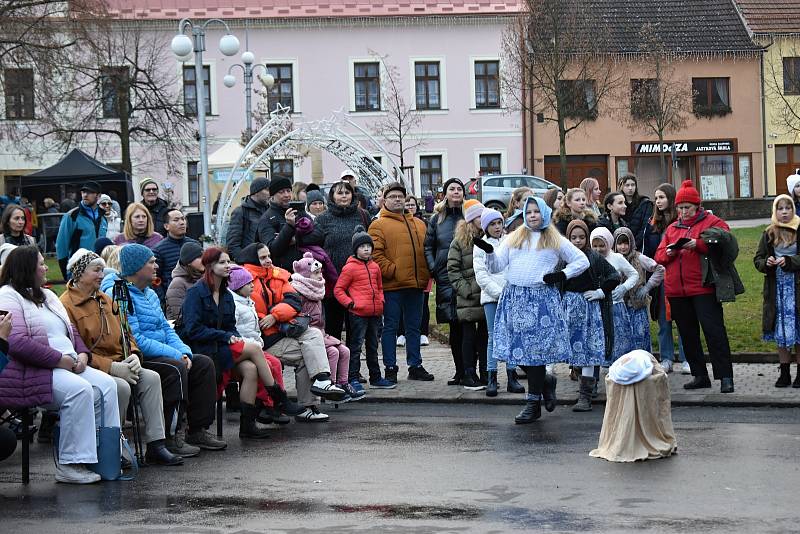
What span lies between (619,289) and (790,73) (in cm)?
4372

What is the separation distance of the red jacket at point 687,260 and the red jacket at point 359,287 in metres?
2.92

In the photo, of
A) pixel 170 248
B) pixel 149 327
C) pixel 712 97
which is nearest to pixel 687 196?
pixel 170 248

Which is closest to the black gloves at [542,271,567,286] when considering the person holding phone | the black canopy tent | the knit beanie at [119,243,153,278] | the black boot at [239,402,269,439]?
the person holding phone

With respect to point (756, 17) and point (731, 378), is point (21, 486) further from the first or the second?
point (756, 17)

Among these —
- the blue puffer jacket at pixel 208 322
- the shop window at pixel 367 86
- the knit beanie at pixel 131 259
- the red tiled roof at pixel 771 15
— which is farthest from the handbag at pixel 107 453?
the red tiled roof at pixel 771 15

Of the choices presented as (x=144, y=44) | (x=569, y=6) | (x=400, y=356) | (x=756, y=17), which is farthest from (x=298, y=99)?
(x=400, y=356)

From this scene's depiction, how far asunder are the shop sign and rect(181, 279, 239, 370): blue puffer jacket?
44597mm

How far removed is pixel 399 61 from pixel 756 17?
48.3 feet

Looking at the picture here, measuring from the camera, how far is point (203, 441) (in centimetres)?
1088

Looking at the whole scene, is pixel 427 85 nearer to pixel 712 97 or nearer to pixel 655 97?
pixel 655 97

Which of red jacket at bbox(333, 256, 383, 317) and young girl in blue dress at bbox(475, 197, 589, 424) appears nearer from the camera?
young girl in blue dress at bbox(475, 197, 589, 424)

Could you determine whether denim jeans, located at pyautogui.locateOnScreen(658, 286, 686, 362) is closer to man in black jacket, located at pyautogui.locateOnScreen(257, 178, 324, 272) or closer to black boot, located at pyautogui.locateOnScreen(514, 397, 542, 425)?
black boot, located at pyautogui.locateOnScreen(514, 397, 542, 425)

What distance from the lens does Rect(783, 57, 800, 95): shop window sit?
53.2m

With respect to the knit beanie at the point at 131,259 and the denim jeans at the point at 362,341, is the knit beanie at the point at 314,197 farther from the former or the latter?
the knit beanie at the point at 131,259
